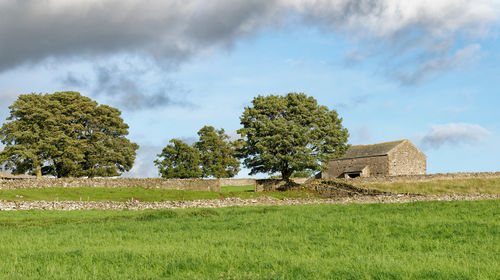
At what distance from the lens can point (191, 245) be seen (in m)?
15.0

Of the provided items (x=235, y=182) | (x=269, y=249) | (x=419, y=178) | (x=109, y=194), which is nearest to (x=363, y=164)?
(x=419, y=178)

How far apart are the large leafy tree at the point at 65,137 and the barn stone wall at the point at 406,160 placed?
4396cm

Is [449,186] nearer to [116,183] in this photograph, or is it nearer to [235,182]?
[235,182]

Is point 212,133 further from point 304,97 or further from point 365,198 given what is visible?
point 365,198

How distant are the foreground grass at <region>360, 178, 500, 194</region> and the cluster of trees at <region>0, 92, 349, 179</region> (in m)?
10.2

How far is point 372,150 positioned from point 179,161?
35.7 metres

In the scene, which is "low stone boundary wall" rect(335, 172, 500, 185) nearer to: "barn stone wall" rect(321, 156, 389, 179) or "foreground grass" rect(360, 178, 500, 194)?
"foreground grass" rect(360, 178, 500, 194)

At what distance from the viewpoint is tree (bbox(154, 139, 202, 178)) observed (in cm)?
8169

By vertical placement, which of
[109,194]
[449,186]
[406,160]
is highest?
[406,160]

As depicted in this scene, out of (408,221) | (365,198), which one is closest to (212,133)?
(365,198)

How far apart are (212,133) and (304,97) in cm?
2710

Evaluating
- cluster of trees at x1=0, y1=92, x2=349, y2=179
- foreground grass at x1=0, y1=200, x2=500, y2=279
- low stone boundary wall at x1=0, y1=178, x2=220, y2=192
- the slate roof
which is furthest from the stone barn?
foreground grass at x1=0, y1=200, x2=500, y2=279

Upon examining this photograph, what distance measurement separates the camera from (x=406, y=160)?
7931 cm

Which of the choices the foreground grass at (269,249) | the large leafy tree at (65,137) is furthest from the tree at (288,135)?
the foreground grass at (269,249)
